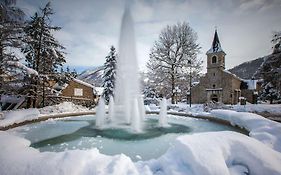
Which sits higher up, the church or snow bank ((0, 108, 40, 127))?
the church

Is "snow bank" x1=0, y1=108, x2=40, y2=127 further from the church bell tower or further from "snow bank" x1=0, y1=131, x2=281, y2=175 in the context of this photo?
the church bell tower

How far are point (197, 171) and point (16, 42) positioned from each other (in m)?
10.8

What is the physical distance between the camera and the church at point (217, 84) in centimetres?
3089

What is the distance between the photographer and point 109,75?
33.0 meters

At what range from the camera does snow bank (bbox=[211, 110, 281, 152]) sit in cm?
490

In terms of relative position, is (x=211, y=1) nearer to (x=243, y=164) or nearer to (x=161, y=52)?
(x=243, y=164)

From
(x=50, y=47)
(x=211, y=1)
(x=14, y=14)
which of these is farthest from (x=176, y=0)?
(x=50, y=47)

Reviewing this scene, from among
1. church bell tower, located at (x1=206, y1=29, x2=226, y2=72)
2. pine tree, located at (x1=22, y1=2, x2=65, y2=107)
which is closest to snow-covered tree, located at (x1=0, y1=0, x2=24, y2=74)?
pine tree, located at (x1=22, y1=2, x2=65, y2=107)

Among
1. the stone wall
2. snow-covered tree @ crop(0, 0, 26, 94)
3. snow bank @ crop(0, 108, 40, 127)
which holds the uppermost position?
snow-covered tree @ crop(0, 0, 26, 94)

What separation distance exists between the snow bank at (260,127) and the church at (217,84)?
2301 centimetres

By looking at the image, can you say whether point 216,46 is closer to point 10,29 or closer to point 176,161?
point 10,29

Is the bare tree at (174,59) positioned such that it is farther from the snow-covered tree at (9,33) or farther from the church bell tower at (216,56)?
the snow-covered tree at (9,33)

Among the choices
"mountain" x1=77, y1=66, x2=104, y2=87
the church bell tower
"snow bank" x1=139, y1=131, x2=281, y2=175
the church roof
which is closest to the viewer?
"snow bank" x1=139, y1=131, x2=281, y2=175

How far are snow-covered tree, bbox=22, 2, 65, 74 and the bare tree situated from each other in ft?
41.3
